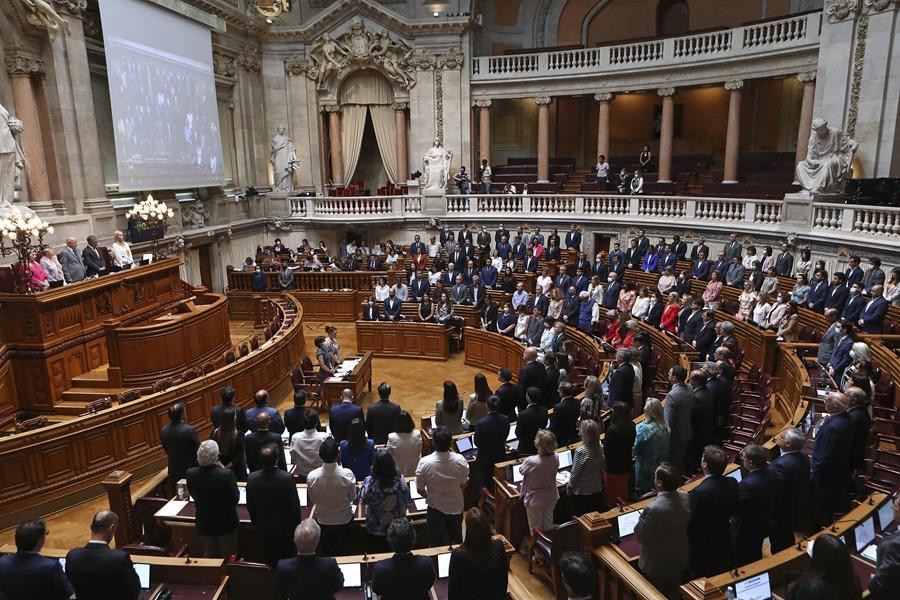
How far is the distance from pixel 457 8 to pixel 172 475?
1959 cm

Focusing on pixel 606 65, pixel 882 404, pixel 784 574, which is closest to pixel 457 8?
pixel 606 65

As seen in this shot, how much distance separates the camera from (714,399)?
21.5 feet

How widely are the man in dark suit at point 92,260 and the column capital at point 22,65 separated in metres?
4.58

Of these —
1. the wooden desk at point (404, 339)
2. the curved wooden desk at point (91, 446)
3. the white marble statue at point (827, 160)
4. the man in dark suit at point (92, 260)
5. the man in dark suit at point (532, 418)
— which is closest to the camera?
the man in dark suit at point (532, 418)

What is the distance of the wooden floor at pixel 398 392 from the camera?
221 inches

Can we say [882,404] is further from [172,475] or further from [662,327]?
[172,475]

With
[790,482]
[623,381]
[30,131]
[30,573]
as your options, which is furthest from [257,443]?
[30,131]

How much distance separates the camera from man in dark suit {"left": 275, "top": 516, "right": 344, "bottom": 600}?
368cm

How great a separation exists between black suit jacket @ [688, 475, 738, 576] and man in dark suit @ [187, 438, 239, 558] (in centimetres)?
305

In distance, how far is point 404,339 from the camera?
1375cm

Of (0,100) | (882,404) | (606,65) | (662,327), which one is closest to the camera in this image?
(882,404)

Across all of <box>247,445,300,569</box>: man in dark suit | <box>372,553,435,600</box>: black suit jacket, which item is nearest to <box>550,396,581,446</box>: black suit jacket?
<box>247,445,300,569</box>: man in dark suit

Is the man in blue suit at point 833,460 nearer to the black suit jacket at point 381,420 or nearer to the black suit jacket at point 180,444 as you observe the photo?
the black suit jacket at point 381,420

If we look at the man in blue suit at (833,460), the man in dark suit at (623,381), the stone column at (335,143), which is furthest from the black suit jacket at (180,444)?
the stone column at (335,143)
